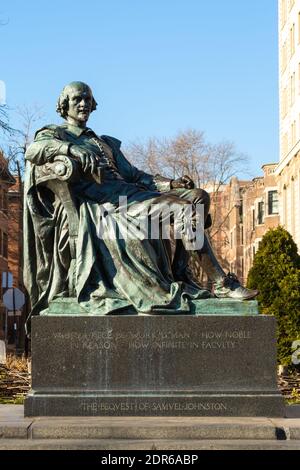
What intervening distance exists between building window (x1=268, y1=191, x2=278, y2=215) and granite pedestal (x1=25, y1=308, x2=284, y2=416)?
Result: 57474 mm

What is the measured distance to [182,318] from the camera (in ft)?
31.1

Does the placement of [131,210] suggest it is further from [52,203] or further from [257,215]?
[257,215]

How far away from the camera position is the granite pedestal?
933 centimetres

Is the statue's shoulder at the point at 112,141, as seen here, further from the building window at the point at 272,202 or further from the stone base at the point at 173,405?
the building window at the point at 272,202

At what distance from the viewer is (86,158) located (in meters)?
9.99

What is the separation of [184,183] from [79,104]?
140 centimetres

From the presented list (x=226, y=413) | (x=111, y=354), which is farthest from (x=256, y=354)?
(x=111, y=354)

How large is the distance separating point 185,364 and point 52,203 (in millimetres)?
2263

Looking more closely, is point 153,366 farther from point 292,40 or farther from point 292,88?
point 292,40

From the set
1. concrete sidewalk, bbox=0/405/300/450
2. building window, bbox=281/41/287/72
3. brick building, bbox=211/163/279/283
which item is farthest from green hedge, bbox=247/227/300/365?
building window, bbox=281/41/287/72

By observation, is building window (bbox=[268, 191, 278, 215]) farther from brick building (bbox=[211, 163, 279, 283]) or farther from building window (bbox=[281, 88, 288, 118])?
building window (bbox=[281, 88, 288, 118])

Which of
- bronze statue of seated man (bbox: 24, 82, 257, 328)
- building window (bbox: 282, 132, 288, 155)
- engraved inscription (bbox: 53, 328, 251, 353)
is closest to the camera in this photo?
engraved inscription (bbox: 53, 328, 251, 353)

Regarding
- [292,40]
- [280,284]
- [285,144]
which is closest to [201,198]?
[280,284]

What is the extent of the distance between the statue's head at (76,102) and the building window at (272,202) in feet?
184
